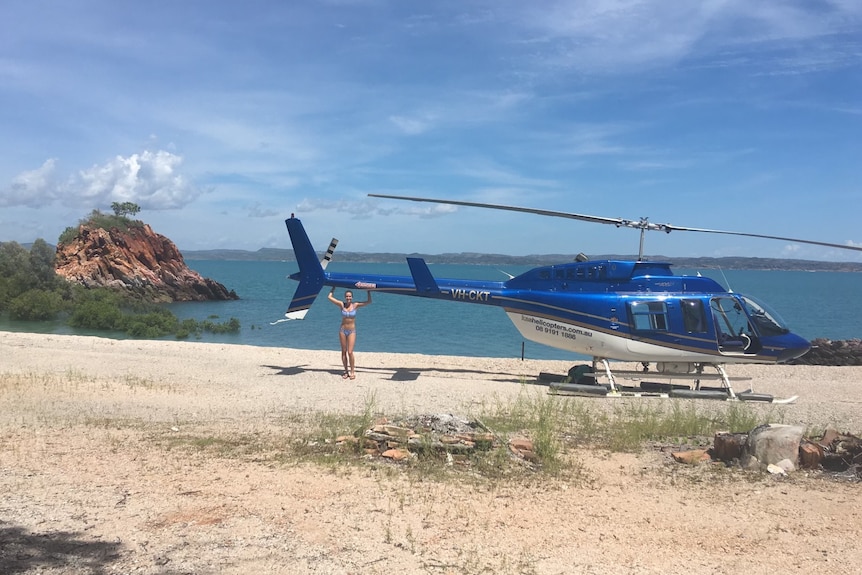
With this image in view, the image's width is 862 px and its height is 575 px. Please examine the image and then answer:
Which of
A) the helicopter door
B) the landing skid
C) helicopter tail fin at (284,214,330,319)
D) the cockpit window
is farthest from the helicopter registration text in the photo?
the cockpit window

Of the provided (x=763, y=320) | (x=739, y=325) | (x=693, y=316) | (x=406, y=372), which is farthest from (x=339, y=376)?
(x=763, y=320)

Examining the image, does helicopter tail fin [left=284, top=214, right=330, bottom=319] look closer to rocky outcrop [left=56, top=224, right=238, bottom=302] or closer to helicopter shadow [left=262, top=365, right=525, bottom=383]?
helicopter shadow [left=262, top=365, right=525, bottom=383]

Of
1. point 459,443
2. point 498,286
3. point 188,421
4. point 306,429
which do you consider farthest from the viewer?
point 498,286

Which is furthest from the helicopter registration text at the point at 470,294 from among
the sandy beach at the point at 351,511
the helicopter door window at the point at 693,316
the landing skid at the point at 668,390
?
the sandy beach at the point at 351,511

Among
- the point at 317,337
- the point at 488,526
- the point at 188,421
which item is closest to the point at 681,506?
the point at 488,526

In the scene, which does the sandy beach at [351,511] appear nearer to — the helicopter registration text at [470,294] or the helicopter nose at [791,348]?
the helicopter nose at [791,348]

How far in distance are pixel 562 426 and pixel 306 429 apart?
3.80m

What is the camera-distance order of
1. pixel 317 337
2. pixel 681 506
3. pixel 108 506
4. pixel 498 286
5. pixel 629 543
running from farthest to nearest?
1. pixel 317 337
2. pixel 498 286
3. pixel 681 506
4. pixel 108 506
5. pixel 629 543

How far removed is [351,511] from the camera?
588cm

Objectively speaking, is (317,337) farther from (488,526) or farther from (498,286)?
(488,526)

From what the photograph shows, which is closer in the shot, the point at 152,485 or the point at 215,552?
the point at 215,552

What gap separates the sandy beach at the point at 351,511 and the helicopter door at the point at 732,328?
272 centimetres

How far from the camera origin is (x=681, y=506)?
623 centimetres

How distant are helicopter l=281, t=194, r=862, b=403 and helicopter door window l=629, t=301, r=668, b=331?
20mm
